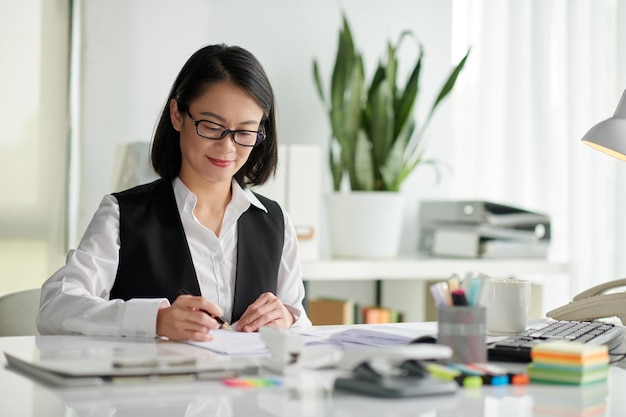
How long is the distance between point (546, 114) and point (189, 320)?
9.29 ft

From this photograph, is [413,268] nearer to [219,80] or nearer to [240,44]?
[240,44]

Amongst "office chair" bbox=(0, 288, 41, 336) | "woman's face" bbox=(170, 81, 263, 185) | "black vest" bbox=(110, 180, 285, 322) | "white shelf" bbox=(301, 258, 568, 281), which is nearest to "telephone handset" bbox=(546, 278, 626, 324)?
"black vest" bbox=(110, 180, 285, 322)

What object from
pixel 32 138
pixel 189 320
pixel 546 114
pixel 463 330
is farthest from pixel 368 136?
pixel 463 330

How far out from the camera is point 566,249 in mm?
3986

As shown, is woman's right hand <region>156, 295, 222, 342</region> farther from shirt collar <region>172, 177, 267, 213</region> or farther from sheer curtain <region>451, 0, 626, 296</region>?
sheer curtain <region>451, 0, 626, 296</region>

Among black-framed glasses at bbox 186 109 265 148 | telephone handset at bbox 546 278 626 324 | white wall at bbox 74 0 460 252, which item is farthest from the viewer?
white wall at bbox 74 0 460 252

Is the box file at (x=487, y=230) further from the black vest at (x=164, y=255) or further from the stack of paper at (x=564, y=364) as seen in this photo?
the stack of paper at (x=564, y=364)

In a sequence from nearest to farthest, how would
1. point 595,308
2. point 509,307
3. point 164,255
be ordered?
1. point 509,307
2. point 595,308
3. point 164,255

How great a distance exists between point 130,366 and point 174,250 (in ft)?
2.72

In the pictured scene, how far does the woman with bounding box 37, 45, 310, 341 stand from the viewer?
1960 millimetres

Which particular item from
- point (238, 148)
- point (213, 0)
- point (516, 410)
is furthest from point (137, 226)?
point (213, 0)

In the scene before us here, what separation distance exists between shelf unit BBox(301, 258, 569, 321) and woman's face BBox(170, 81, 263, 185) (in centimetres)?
127

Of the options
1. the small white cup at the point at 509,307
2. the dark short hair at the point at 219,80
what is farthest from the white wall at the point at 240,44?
the small white cup at the point at 509,307

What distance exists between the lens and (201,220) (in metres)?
2.09
